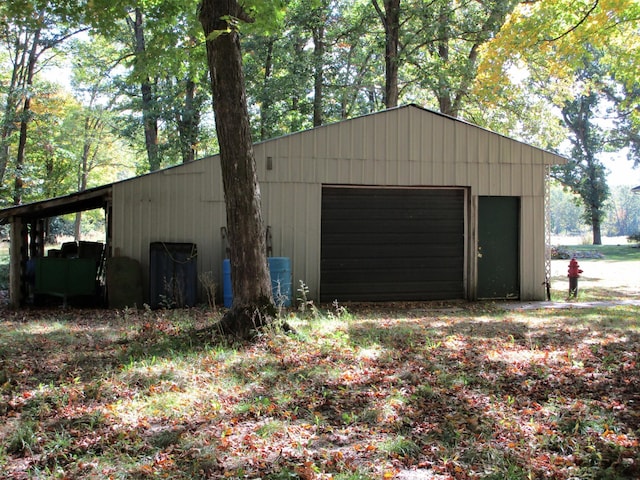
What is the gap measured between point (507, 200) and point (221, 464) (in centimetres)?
996

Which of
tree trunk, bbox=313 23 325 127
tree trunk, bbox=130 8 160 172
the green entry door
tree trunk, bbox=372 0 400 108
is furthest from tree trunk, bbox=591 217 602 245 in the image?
the green entry door

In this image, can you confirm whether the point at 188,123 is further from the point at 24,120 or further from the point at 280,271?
the point at 280,271

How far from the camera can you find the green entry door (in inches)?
469

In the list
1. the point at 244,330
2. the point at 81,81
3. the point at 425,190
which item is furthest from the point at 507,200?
the point at 81,81

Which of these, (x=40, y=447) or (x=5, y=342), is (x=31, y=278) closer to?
(x=5, y=342)

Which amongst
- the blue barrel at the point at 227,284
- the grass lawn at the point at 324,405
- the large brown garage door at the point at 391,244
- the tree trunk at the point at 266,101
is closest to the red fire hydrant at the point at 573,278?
the large brown garage door at the point at 391,244

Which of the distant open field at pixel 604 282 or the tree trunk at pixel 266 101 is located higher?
the tree trunk at pixel 266 101

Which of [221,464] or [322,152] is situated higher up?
[322,152]

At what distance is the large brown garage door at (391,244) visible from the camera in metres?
11.4

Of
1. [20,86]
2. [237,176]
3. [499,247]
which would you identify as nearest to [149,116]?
[20,86]

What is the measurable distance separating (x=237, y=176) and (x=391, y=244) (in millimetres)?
5424

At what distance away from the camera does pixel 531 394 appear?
4.80 meters

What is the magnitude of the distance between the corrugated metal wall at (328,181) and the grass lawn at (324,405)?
3624 millimetres

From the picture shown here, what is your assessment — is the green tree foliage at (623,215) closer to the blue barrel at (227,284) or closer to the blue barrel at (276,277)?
the blue barrel at (276,277)
